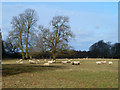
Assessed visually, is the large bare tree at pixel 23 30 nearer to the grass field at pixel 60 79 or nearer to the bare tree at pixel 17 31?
the bare tree at pixel 17 31

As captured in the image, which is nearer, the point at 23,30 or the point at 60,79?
the point at 60,79

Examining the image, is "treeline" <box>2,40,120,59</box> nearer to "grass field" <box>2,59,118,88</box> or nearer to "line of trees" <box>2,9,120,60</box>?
"line of trees" <box>2,9,120,60</box>

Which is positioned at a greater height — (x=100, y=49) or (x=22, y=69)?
(x=100, y=49)

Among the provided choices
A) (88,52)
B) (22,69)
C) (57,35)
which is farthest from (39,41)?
(88,52)

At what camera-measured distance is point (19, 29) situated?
139 ft

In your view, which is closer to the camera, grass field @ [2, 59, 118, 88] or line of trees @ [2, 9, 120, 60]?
grass field @ [2, 59, 118, 88]

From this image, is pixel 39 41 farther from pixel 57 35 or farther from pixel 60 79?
pixel 60 79

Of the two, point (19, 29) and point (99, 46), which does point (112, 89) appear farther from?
point (99, 46)

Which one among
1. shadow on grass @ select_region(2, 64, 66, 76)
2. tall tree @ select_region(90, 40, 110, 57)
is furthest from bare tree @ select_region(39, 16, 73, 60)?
tall tree @ select_region(90, 40, 110, 57)

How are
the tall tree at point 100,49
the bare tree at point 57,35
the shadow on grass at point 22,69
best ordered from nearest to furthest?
the shadow on grass at point 22,69
the bare tree at point 57,35
the tall tree at point 100,49

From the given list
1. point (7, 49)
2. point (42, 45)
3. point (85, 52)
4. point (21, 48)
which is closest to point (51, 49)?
point (42, 45)

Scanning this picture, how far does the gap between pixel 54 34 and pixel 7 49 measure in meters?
24.2

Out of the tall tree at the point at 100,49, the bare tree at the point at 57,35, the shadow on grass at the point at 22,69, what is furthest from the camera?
the tall tree at the point at 100,49

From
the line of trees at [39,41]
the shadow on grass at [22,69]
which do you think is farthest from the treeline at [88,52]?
the shadow on grass at [22,69]
